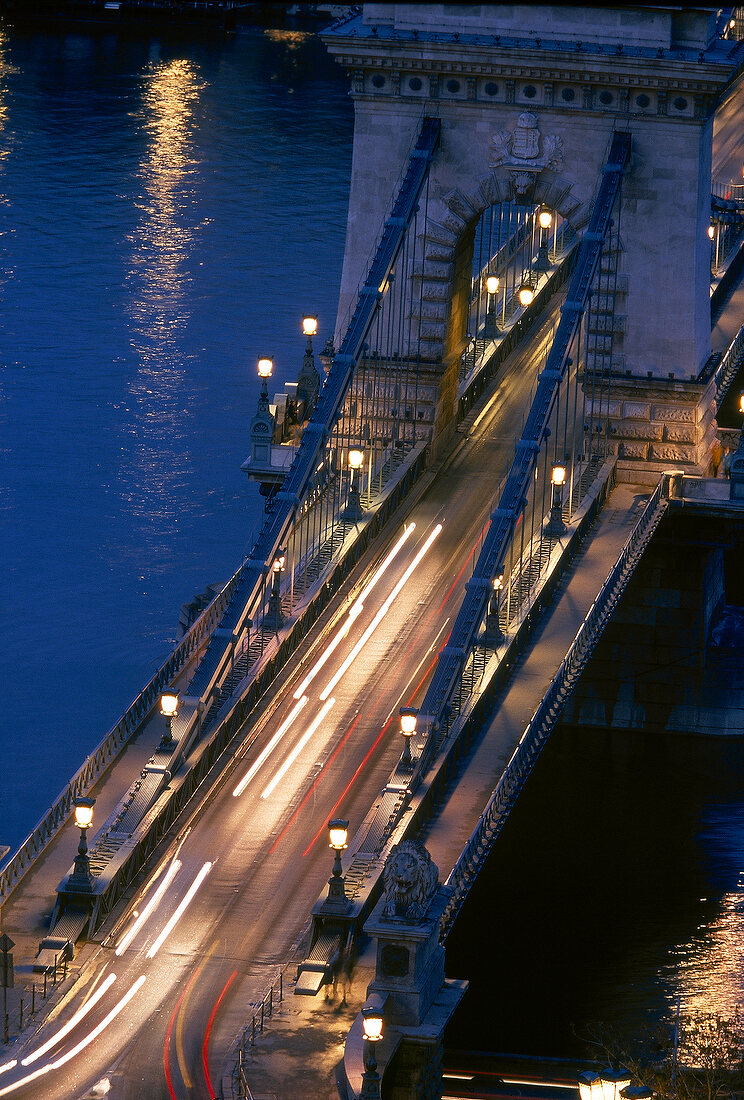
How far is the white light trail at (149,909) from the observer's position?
54.8m

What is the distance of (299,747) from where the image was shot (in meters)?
65.4

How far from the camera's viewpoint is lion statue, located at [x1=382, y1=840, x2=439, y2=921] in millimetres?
48750

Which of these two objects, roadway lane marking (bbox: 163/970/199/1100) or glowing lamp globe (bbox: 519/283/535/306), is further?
glowing lamp globe (bbox: 519/283/535/306)

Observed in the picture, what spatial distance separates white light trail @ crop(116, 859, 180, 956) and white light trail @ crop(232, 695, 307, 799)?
4.51 m

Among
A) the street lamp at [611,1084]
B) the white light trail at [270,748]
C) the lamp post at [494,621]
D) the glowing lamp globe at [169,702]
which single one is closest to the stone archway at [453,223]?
the lamp post at [494,621]

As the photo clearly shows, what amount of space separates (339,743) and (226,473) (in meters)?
52.7

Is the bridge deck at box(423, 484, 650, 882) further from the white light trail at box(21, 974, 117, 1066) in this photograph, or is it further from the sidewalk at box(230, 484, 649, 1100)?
the white light trail at box(21, 974, 117, 1066)

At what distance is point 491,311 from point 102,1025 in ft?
177

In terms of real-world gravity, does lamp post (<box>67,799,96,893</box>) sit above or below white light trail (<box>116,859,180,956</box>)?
above

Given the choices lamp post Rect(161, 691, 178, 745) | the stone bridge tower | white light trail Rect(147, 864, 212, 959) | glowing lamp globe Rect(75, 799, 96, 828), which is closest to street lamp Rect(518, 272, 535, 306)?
the stone bridge tower

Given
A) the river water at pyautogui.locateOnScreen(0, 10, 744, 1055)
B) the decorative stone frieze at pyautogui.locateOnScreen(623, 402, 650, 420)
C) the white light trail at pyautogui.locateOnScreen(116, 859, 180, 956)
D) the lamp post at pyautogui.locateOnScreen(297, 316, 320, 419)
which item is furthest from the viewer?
the lamp post at pyautogui.locateOnScreen(297, 316, 320, 419)

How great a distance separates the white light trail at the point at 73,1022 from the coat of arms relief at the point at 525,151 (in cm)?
3885

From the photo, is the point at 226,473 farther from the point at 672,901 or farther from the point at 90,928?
the point at 90,928

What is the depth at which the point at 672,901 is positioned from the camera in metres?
79.2
